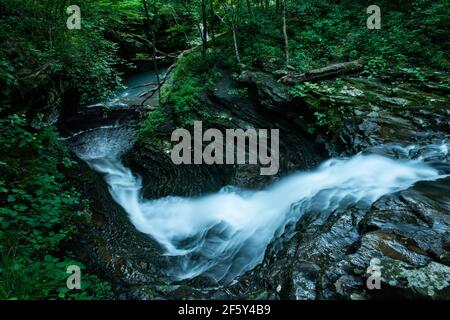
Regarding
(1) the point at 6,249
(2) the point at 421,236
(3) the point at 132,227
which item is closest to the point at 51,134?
(3) the point at 132,227

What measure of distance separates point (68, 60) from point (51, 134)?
12.6 ft

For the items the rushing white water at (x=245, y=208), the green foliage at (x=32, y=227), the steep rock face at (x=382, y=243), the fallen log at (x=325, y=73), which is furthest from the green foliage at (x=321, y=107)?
the green foliage at (x=32, y=227)

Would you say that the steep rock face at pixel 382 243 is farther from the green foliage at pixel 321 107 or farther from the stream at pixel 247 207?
the green foliage at pixel 321 107

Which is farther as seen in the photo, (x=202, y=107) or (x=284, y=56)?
(x=284, y=56)

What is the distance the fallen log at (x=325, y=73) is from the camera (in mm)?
8703

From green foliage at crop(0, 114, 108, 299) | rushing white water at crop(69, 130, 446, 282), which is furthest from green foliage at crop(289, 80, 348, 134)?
green foliage at crop(0, 114, 108, 299)

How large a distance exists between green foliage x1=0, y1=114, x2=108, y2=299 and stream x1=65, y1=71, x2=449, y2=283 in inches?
69.8

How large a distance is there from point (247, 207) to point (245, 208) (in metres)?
0.06

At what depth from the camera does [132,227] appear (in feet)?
21.9

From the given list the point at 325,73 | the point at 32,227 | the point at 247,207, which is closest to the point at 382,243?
the point at 247,207

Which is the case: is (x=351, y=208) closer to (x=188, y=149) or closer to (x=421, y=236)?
(x=421, y=236)

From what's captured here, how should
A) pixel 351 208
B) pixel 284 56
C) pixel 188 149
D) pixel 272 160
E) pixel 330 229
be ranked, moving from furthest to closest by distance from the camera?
pixel 284 56
pixel 188 149
pixel 272 160
pixel 351 208
pixel 330 229

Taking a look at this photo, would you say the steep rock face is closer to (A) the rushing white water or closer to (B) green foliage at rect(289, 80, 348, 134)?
(A) the rushing white water

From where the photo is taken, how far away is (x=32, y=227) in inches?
165
